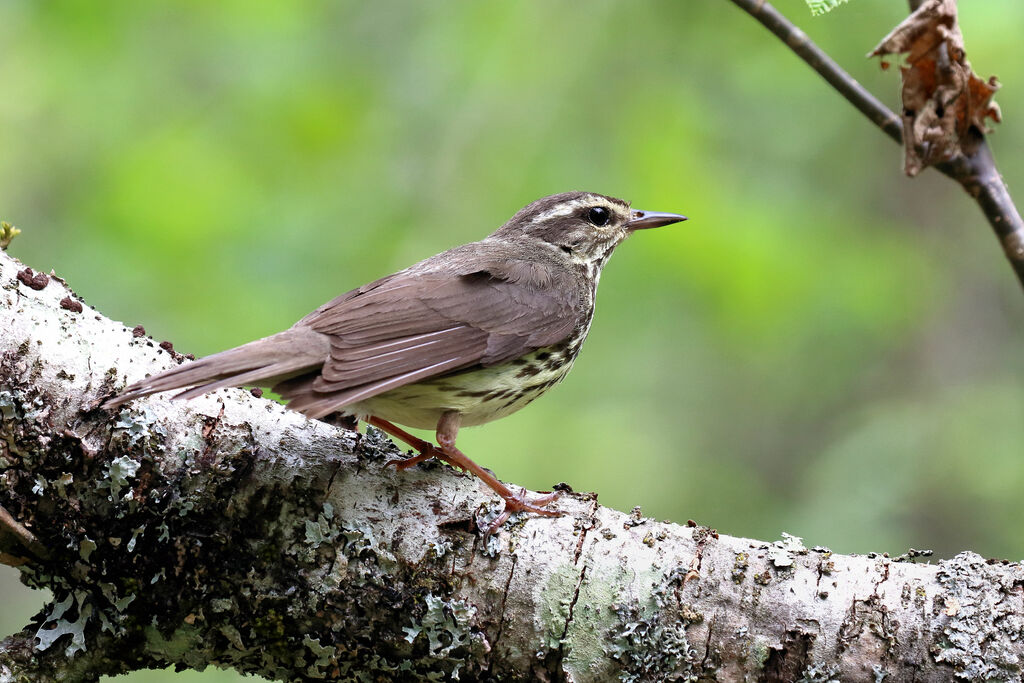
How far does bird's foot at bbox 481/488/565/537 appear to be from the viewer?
302 cm

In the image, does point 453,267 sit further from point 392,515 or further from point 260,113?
point 260,113

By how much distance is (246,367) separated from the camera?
3076mm

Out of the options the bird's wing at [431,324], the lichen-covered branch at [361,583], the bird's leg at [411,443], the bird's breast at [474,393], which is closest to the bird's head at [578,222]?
the bird's wing at [431,324]

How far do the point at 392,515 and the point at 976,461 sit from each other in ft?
14.3

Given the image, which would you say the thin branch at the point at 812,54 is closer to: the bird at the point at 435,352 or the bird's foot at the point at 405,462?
the bird at the point at 435,352

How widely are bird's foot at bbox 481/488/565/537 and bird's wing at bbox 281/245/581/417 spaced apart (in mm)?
588

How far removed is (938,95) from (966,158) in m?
0.26

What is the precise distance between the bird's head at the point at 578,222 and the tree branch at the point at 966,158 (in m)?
1.47

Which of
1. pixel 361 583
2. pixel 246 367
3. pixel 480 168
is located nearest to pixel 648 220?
pixel 480 168

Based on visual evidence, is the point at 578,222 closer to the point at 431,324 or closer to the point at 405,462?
the point at 431,324

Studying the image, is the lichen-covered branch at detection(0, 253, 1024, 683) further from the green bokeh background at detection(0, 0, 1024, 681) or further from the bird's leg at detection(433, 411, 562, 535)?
the green bokeh background at detection(0, 0, 1024, 681)

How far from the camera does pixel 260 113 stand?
5.73 metres

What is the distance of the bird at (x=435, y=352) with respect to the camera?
313 cm

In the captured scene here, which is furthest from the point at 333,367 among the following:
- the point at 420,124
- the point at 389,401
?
the point at 420,124
